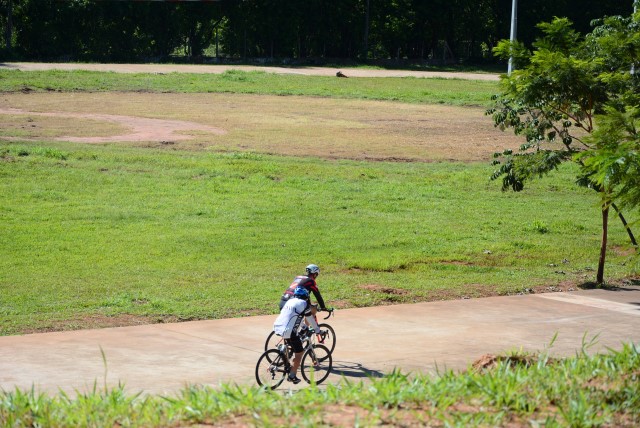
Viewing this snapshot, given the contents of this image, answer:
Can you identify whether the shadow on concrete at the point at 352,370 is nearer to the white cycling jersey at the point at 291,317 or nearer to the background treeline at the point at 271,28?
the white cycling jersey at the point at 291,317

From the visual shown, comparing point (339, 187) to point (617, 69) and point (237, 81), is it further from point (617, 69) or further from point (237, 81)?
point (237, 81)

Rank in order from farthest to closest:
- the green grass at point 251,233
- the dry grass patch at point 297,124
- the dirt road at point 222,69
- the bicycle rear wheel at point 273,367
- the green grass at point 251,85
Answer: the dirt road at point 222,69
the green grass at point 251,85
the dry grass patch at point 297,124
the green grass at point 251,233
the bicycle rear wheel at point 273,367

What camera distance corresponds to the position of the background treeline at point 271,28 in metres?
67.2

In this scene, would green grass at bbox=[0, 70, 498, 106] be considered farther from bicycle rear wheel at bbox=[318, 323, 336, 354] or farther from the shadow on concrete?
the shadow on concrete

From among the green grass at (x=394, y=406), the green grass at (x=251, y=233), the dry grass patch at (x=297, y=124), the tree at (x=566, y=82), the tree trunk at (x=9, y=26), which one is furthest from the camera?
the tree trunk at (x=9, y=26)

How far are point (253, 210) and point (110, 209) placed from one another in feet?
12.4

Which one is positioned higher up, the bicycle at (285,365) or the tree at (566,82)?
the tree at (566,82)

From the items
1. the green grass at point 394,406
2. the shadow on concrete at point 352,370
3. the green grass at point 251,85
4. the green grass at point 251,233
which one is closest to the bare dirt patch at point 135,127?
the green grass at point 251,233

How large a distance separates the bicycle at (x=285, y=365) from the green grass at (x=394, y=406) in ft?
12.4

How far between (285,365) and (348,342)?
2.89 m

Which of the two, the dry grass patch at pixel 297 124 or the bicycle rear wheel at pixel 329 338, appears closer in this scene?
the bicycle rear wheel at pixel 329 338

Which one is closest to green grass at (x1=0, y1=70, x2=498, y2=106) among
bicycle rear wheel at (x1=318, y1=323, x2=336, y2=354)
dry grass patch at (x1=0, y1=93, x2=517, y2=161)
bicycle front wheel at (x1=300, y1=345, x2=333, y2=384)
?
dry grass patch at (x1=0, y1=93, x2=517, y2=161)

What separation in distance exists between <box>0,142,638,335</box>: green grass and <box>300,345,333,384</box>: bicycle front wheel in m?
3.79

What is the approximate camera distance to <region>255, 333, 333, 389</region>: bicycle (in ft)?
39.7
